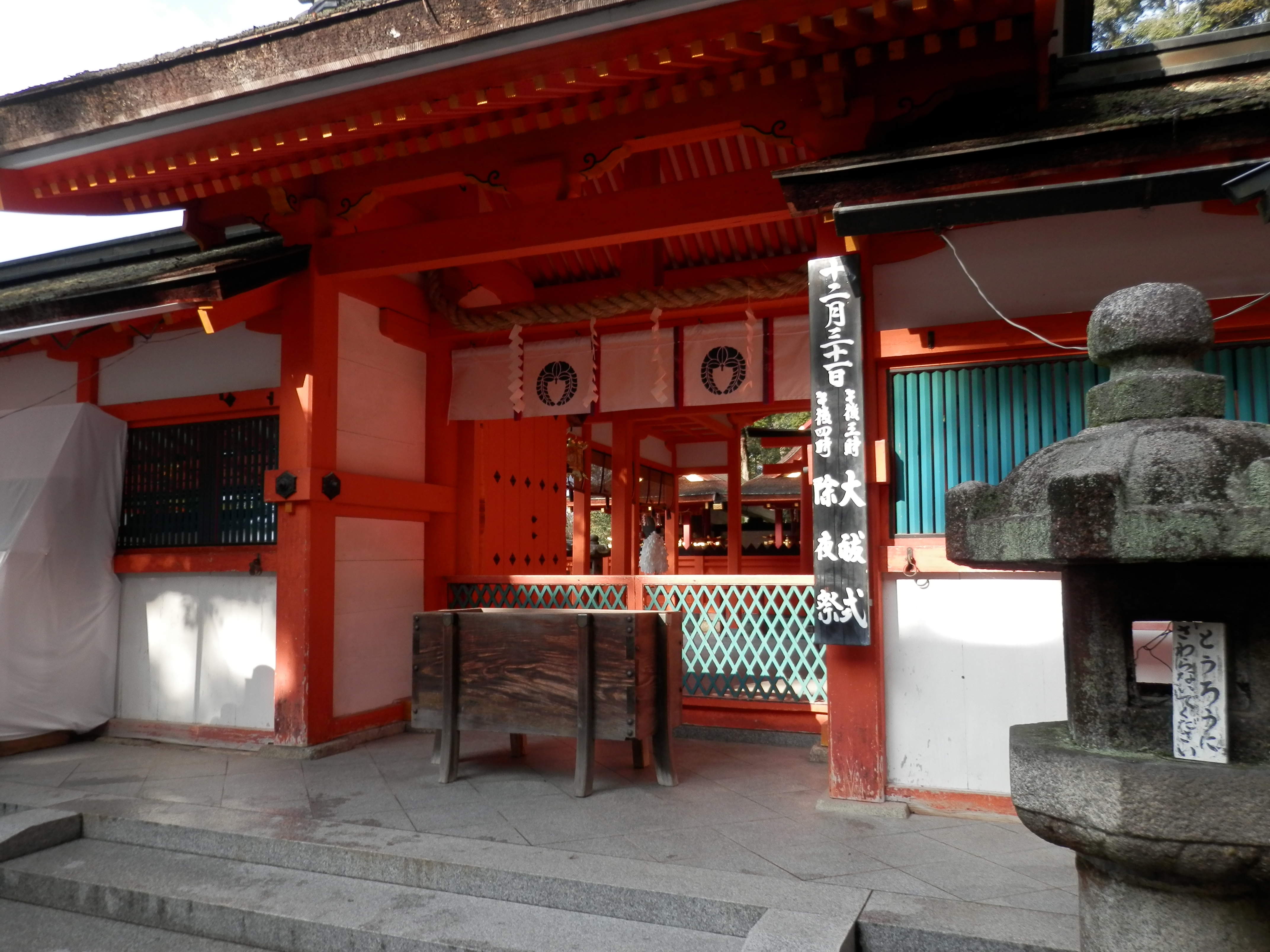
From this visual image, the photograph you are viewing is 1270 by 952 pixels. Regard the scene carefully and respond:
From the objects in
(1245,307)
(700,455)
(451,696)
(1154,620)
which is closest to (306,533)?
(451,696)

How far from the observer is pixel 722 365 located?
7.34 m

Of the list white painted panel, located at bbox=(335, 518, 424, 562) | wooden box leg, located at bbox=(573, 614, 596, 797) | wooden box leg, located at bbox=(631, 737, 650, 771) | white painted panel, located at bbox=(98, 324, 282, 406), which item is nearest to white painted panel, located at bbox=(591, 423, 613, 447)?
white painted panel, located at bbox=(335, 518, 424, 562)

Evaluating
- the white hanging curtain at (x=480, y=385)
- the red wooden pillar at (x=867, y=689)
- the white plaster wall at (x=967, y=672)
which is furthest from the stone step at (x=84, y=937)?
the white hanging curtain at (x=480, y=385)

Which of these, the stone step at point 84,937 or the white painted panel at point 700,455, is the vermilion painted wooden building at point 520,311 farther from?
the white painted panel at point 700,455

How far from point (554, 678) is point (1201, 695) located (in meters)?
3.66

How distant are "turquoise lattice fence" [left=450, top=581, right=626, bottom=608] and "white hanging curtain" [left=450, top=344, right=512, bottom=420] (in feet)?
4.89

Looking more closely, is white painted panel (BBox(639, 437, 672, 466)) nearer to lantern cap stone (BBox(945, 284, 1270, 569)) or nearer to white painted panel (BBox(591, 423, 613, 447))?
white painted panel (BBox(591, 423, 613, 447))

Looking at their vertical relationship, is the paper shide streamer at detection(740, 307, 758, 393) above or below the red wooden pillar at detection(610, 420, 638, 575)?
above

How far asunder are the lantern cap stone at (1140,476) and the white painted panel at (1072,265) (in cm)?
249

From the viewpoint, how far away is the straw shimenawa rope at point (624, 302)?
22.9ft

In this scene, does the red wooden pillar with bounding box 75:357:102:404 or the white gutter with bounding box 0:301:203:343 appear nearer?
the white gutter with bounding box 0:301:203:343

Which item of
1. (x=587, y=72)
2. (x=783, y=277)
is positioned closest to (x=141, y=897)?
(x=587, y=72)

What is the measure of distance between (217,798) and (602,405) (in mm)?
4149

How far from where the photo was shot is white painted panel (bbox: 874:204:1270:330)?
464 centimetres
